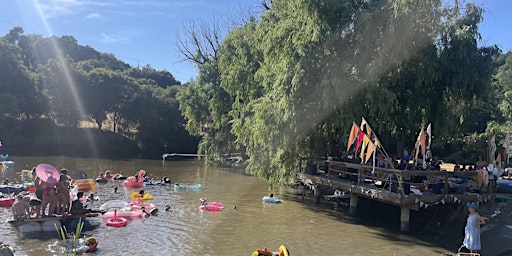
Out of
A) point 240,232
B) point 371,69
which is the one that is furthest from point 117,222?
point 371,69

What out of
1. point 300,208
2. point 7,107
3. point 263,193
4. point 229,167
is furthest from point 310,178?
point 7,107

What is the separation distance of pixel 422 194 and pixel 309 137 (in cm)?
747

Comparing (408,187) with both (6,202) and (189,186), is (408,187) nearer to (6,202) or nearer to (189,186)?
(189,186)

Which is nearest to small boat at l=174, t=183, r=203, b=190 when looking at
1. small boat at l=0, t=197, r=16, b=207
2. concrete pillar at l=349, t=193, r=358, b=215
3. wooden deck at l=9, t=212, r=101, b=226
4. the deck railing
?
small boat at l=0, t=197, r=16, b=207

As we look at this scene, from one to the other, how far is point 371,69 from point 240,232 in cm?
882

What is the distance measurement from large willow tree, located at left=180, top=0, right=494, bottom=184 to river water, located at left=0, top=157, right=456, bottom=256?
152 inches

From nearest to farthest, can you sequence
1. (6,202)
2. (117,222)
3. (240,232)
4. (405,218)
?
(405,218), (240,232), (117,222), (6,202)

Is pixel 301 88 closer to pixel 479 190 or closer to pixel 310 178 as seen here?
pixel 310 178

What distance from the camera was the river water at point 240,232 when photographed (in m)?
14.3

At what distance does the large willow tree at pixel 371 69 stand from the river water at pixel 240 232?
12.7 ft

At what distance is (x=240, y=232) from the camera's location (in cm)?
1667

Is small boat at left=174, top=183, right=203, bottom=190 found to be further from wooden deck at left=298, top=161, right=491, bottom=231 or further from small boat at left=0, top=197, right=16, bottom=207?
wooden deck at left=298, top=161, right=491, bottom=231

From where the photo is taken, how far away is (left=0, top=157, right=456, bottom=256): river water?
14344 millimetres

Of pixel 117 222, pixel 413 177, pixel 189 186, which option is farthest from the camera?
pixel 189 186
